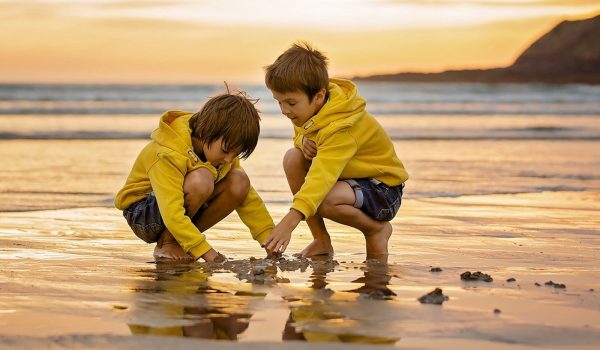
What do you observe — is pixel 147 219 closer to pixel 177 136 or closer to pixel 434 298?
pixel 177 136

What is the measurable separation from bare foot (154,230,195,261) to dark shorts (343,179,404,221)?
0.90 meters

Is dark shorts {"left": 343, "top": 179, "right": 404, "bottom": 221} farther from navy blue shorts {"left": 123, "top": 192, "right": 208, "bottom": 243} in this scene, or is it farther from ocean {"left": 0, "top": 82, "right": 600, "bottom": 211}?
ocean {"left": 0, "top": 82, "right": 600, "bottom": 211}

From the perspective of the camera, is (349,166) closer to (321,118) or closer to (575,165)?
(321,118)

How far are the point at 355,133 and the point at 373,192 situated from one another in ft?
1.12

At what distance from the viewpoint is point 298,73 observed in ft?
14.8

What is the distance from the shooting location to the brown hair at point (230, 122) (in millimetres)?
4352

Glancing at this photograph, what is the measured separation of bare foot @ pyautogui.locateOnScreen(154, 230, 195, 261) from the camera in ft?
15.3

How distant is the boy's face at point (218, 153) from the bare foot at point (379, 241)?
0.88 m

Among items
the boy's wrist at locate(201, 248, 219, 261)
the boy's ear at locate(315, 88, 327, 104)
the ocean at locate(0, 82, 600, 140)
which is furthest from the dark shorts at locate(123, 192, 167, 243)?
the ocean at locate(0, 82, 600, 140)

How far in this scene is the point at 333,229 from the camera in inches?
226

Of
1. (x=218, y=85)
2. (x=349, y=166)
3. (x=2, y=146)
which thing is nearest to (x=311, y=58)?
(x=349, y=166)

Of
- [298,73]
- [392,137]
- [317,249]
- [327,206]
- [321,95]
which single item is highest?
[298,73]

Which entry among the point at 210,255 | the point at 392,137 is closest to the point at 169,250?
the point at 210,255

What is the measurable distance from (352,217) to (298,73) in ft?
2.65
